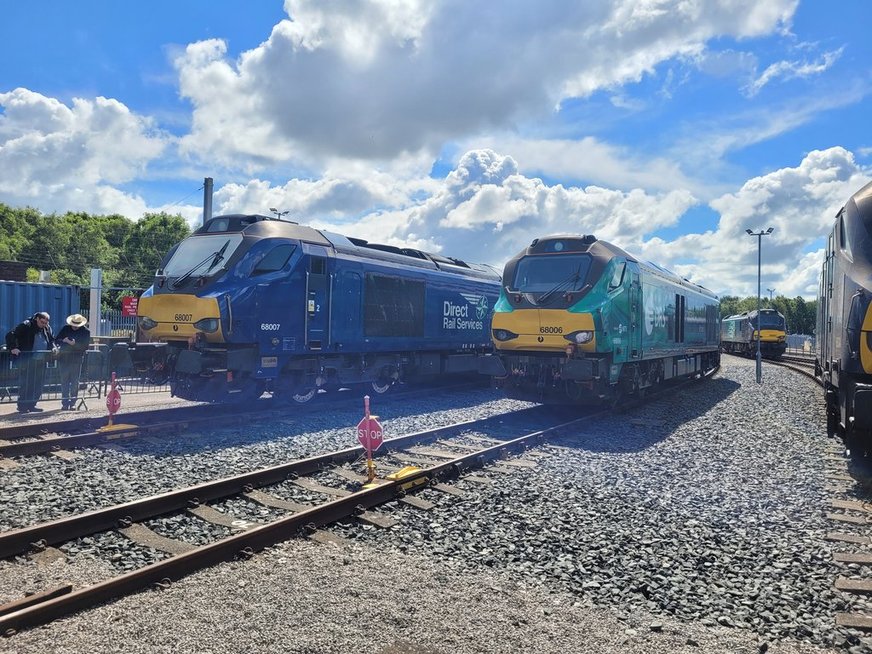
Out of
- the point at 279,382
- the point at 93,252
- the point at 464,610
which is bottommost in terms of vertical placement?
the point at 464,610

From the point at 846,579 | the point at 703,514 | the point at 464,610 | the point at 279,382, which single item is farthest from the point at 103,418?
the point at 846,579

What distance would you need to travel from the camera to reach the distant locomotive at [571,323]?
37.1 ft

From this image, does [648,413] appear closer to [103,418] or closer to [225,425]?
[225,425]

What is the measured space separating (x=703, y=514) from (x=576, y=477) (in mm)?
1627

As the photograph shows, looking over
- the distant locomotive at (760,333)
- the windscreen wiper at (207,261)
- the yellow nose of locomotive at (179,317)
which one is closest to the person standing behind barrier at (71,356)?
the yellow nose of locomotive at (179,317)

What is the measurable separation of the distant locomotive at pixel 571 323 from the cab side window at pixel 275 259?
13.4 ft

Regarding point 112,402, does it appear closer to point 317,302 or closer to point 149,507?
point 317,302

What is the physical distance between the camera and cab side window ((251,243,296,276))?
37.6 ft

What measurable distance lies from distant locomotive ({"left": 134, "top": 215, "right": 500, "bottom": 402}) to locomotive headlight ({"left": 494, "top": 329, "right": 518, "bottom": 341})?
9.68 feet

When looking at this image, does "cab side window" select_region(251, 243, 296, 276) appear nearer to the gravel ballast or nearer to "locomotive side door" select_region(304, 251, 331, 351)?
"locomotive side door" select_region(304, 251, 331, 351)

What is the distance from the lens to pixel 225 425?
10.2 meters

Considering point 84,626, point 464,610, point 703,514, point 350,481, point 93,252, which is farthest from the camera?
point 93,252

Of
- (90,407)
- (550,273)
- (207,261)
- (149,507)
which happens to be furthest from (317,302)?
(149,507)

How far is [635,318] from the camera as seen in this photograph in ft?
41.2
